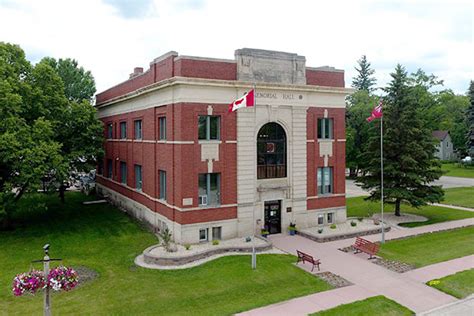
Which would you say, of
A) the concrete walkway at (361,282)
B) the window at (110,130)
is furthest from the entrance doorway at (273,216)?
the window at (110,130)

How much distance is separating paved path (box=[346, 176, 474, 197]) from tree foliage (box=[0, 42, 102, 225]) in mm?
27606

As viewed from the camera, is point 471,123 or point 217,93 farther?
point 471,123

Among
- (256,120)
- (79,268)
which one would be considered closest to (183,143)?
(256,120)

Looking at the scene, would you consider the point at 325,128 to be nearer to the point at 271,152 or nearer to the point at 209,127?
the point at 271,152

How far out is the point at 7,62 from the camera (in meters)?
25.1

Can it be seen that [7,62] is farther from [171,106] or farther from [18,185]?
[171,106]

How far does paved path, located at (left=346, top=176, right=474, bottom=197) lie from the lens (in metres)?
44.1

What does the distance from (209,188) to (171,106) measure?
205 inches

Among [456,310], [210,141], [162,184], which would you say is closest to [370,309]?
[456,310]

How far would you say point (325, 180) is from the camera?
2722 centimetres

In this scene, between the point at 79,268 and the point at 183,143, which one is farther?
the point at 183,143

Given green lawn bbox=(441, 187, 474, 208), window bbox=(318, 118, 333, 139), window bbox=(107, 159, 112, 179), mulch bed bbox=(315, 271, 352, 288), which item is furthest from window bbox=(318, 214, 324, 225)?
window bbox=(107, 159, 112, 179)

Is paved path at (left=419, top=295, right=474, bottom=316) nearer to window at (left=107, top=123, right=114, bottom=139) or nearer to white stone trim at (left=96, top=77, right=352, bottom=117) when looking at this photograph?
white stone trim at (left=96, top=77, right=352, bottom=117)

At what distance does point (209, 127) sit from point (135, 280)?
951cm
